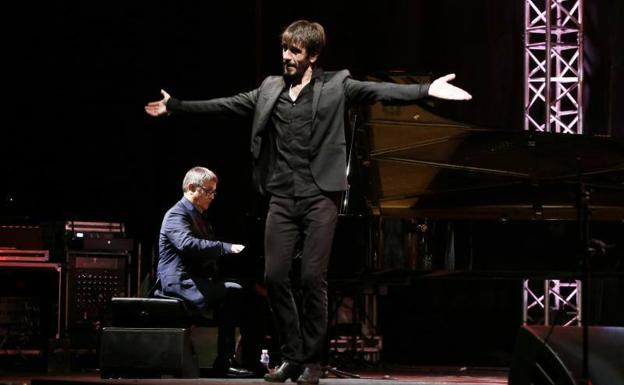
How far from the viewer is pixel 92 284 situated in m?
8.92

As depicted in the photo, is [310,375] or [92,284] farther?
[92,284]

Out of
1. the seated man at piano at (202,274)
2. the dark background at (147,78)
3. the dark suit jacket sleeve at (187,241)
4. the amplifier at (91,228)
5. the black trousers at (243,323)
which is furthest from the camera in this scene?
the dark background at (147,78)

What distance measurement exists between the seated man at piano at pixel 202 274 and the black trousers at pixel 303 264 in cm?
165

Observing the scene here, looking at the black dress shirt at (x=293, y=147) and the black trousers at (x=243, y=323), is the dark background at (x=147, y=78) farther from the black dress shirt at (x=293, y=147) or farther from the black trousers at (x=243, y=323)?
the black dress shirt at (x=293, y=147)

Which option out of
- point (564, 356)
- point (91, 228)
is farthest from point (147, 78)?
point (564, 356)

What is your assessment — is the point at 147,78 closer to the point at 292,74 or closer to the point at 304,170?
the point at 292,74

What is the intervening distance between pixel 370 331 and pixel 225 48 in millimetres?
2872

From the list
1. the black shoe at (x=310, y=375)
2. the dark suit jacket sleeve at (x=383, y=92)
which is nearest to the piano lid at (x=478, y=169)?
the dark suit jacket sleeve at (x=383, y=92)

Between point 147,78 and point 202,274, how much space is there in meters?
3.33

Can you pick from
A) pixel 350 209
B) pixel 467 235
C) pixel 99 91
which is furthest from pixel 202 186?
pixel 99 91

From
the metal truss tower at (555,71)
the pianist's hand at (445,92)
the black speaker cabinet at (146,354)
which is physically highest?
the metal truss tower at (555,71)

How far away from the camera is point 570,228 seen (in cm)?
723

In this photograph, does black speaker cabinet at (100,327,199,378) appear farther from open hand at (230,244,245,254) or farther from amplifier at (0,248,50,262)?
amplifier at (0,248,50,262)

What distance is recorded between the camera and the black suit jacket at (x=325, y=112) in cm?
488
